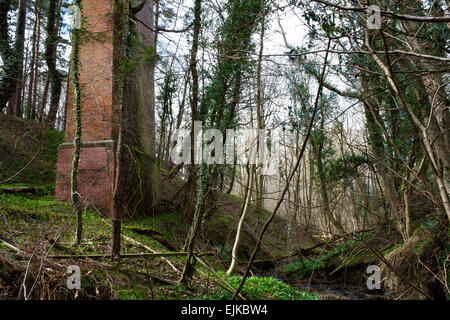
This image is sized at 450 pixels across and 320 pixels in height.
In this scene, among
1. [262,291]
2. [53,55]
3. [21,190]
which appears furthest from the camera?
[53,55]

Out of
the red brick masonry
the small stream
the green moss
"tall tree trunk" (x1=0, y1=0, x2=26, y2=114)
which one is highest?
"tall tree trunk" (x1=0, y1=0, x2=26, y2=114)

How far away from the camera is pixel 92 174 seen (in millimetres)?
9469

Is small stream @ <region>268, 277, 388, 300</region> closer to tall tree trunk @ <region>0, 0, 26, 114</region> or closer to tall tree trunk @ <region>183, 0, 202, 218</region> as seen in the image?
tall tree trunk @ <region>183, 0, 202, 218</region>

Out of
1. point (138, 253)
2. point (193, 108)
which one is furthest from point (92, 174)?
point (138, 253)

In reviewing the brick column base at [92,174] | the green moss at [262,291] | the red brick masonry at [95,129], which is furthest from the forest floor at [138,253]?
the red brick masonry at [95,129]

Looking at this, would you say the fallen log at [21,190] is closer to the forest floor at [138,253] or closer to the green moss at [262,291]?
the forest floor at [138,253]

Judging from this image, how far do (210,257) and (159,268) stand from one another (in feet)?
10.3

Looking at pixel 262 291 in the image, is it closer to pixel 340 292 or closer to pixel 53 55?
pixel 340 292

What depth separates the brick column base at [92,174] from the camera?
30.2 ft

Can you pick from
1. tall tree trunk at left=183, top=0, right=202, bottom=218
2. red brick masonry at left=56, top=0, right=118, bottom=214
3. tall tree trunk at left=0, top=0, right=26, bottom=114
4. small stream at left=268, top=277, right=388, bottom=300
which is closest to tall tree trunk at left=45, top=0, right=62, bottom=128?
tall tree trunk at left=0, top=0, right=26, bottom=114

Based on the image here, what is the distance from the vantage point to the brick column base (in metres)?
9.21

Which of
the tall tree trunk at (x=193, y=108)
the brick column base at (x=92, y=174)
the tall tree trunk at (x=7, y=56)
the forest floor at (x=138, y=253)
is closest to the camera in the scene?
the forest floor at (x=138, y=253)

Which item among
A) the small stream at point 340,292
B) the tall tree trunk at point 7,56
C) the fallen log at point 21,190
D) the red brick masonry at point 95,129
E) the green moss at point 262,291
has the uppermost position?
the tall tree trunk at point 7,56
